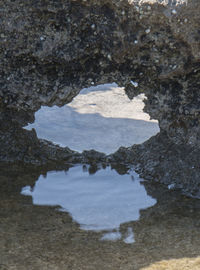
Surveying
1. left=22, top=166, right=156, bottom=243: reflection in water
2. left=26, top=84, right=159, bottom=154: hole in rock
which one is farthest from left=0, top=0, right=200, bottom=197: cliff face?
left=26, top=84, right=159, bottom=154: hole in rock

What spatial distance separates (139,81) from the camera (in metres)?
2.22

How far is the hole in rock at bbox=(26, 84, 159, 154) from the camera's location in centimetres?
315

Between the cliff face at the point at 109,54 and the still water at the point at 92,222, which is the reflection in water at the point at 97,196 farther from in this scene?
the cliff face at the point at 109,54

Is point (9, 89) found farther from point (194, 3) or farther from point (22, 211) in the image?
point (194, 3)

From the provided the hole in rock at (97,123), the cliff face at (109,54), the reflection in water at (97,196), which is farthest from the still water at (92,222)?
the hole in rock at (97,123)

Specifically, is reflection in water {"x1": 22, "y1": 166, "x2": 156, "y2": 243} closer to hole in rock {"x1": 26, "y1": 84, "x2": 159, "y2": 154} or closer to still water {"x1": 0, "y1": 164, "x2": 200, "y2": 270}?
still water {"x1": 0, "y1": 164, "x2": 200, "y2": 270}

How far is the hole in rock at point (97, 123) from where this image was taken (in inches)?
124

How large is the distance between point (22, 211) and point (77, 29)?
2.48 ft

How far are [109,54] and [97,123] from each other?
1321 mm

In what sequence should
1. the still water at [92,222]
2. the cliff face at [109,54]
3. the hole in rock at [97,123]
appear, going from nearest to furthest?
1. the still water at [92,222]
2. the cliff face at [109,54]
3. the hole in rock at [97,123]

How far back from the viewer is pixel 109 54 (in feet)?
7.00

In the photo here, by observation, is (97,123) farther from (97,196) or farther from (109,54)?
(109,54)

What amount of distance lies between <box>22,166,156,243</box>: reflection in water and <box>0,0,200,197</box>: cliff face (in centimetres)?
29

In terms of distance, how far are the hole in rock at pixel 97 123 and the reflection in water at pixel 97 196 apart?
0.44 metres
